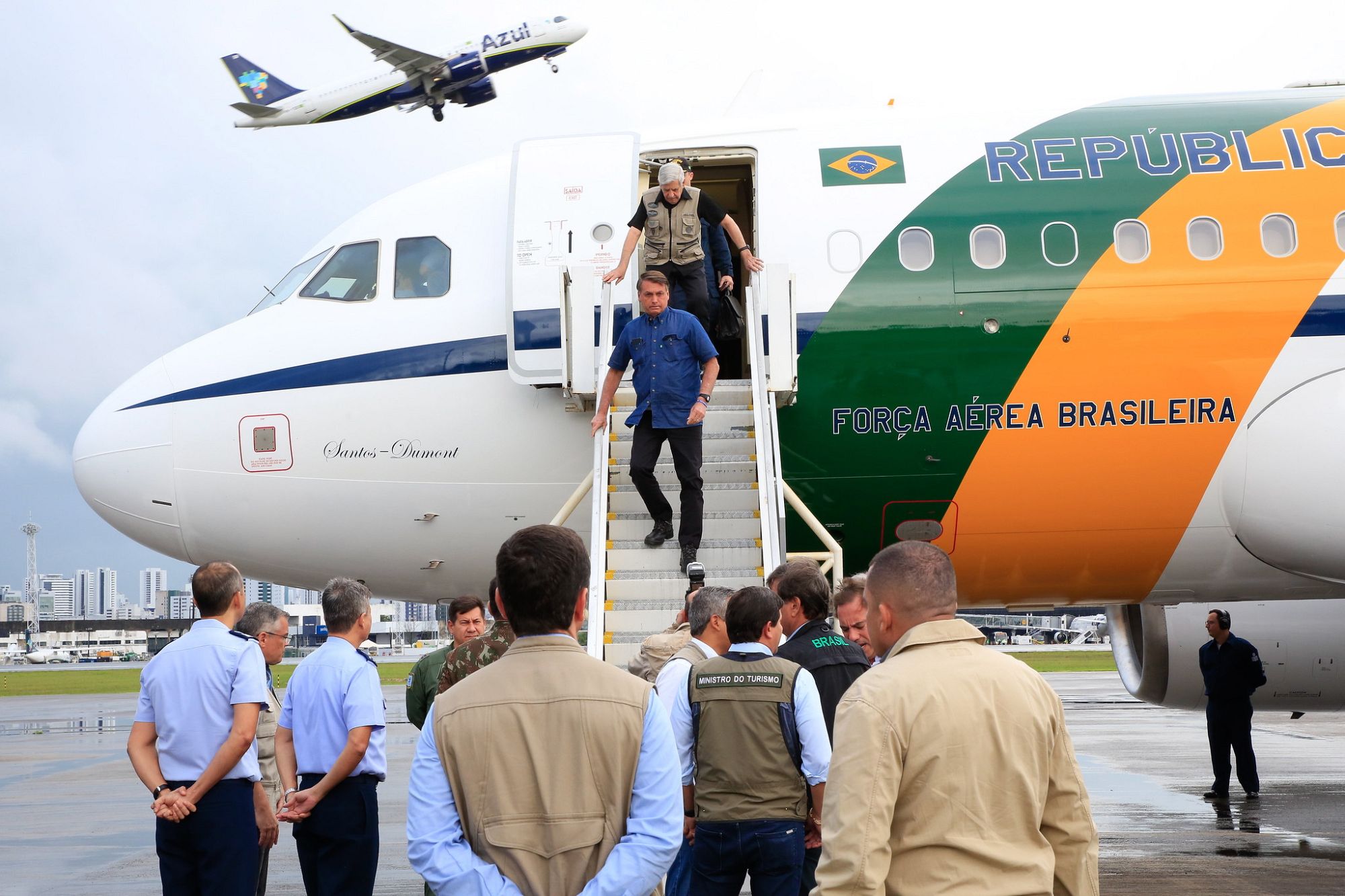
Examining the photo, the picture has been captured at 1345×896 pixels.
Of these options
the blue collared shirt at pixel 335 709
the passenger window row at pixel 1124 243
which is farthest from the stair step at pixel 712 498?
the blue collared shirt at pixel 335 709

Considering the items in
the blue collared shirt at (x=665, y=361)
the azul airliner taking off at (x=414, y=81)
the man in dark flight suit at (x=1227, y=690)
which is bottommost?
the man in dark flight suit at (x=1227, y=690)

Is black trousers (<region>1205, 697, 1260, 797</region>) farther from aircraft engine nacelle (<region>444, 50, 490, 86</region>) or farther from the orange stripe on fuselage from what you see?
aircraft engine nacelle (<region>444, 50, 490, 86</region>)

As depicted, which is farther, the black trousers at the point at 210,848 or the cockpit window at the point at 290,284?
the cockpit window at the point at 290,284

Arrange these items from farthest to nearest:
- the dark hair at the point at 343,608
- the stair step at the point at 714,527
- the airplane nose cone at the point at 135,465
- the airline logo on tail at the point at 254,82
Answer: the airline logo on tail at the point at 254,82
the airplane nose cone at the point at 135,465
the stair step at the point at 714,527
the dark hair at the point at 343,608

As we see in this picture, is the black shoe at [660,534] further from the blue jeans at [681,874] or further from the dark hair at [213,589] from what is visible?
the dark hair at [213,589]

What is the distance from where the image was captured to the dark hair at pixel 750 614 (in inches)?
184

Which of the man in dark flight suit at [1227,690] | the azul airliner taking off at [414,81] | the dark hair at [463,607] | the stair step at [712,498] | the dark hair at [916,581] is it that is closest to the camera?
the dark hair at [916,581]

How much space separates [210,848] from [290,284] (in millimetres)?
5638

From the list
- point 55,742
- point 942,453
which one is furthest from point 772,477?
point 55,742

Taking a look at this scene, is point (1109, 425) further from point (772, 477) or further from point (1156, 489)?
point (772, 477)

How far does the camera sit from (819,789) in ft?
15.5

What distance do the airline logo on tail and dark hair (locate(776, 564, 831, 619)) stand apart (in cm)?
5653

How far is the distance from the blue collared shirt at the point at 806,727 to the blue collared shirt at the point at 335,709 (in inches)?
60.0

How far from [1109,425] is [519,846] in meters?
6.63
